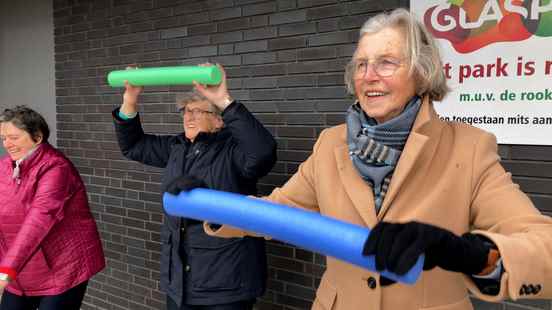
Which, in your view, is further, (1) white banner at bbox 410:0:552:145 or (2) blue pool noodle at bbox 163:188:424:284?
(1) white banner at bbox 410:0:552:145

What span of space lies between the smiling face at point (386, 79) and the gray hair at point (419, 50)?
18mm

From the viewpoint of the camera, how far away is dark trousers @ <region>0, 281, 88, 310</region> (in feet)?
10.7

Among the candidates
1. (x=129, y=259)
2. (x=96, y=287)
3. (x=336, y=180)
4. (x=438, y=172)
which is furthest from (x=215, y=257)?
(x=96, y=287)

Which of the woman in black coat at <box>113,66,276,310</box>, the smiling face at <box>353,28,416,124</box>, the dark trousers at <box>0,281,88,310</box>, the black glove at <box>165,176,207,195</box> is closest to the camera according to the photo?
the smiling face at <box>353,28,416,124</box>

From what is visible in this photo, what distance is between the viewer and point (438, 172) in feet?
5.39

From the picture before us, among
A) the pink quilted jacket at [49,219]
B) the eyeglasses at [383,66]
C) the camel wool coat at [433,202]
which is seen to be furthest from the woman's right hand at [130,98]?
the eyeglasses at [383,66]

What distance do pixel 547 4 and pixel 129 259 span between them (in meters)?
4.02

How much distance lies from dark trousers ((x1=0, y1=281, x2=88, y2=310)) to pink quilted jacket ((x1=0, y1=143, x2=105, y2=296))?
0.05m

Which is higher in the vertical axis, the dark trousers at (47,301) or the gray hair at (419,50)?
the gray hair at (419,50)

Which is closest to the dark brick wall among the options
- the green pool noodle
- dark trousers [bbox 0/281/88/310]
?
the green pool noodle

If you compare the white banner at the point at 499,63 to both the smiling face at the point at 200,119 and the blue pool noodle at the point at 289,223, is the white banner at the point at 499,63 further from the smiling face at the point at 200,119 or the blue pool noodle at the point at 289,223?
the blue pool noodle at the point at 289,223

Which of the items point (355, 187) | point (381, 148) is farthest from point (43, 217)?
point (381, 148)

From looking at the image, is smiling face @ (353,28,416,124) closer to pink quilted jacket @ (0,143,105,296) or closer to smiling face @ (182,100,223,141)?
smiling face @ (182,100,223,141)

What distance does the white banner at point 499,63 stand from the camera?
254 cm
